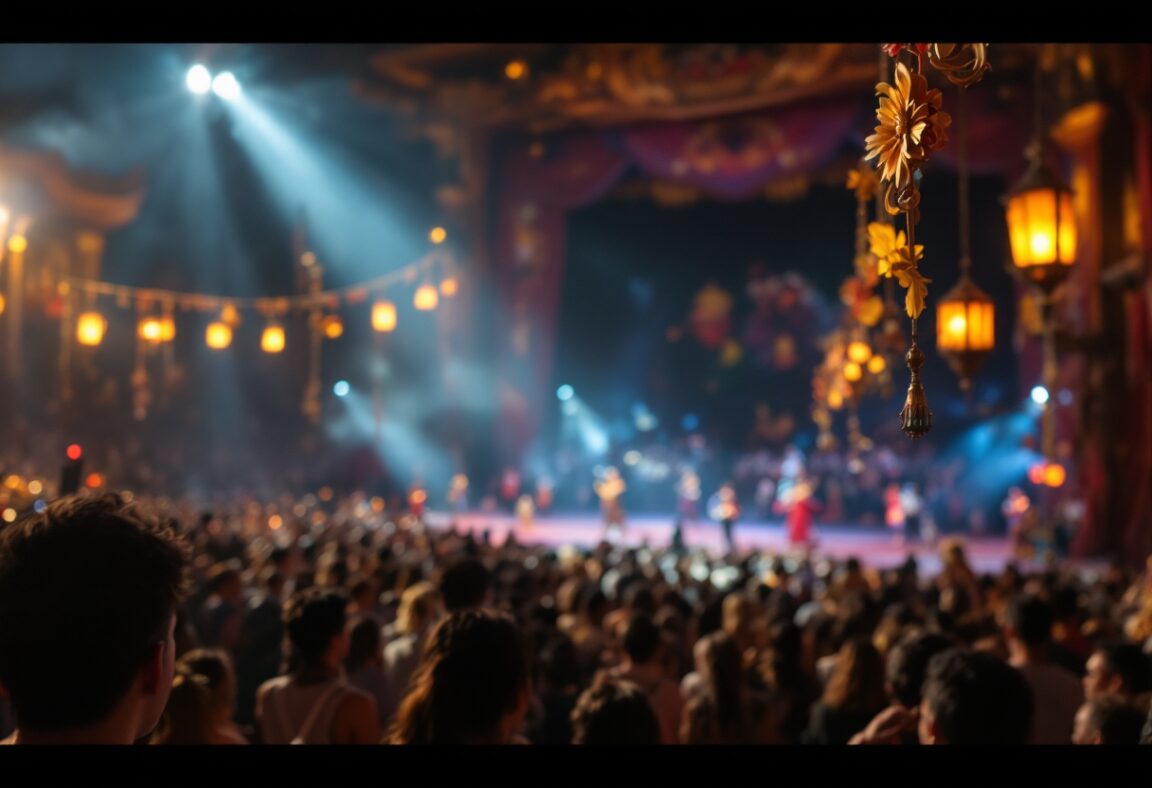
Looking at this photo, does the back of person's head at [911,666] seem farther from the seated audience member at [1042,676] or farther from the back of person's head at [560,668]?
the back of person's head at [560,668]

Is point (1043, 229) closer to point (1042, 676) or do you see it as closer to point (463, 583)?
point (1042, 676)

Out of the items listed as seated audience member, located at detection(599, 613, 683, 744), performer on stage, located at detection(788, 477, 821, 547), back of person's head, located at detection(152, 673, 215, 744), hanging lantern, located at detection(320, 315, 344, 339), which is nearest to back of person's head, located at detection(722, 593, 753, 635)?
seated audience member, located at detection(599, 613, 683, 744)

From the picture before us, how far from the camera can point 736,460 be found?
26203 millimetres

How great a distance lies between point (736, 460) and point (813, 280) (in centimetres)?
522

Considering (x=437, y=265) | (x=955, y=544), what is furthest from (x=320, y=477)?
(x=955, y=544)

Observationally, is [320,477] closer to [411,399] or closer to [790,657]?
[411,399]

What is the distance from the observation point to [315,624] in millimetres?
3414

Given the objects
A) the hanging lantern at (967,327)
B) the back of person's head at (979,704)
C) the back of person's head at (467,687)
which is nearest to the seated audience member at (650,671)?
the back of person's head at (979,704)

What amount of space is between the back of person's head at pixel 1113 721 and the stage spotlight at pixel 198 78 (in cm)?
1858

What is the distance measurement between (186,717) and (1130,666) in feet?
11.9

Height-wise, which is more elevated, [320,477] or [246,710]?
[320,477]

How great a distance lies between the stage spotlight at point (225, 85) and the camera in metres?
18.5

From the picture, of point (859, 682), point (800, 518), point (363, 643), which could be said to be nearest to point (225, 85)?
point (800, 518)
